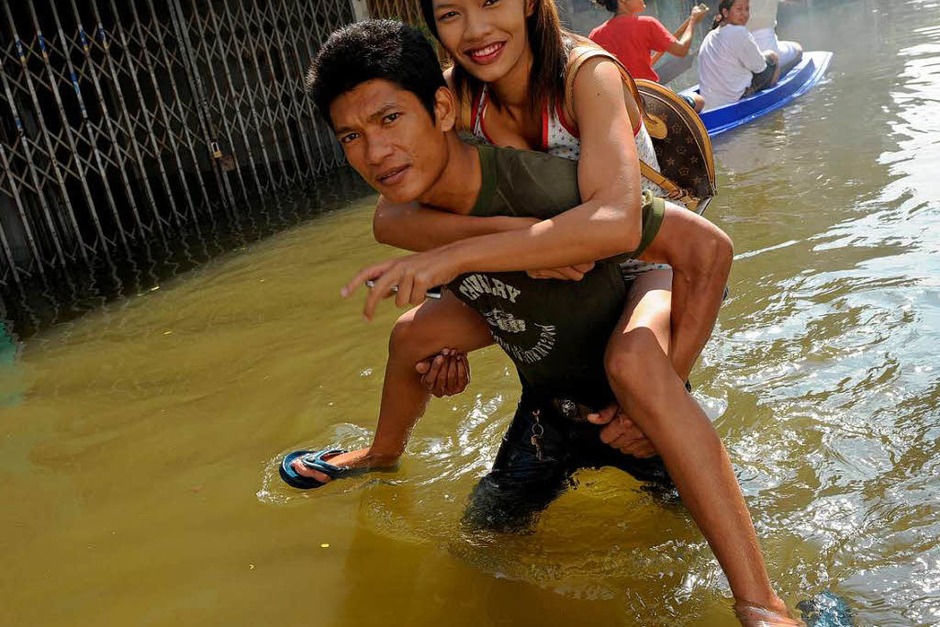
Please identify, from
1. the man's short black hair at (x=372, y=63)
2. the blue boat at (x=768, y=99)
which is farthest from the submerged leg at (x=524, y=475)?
the blue boat at (x=768, y=99)

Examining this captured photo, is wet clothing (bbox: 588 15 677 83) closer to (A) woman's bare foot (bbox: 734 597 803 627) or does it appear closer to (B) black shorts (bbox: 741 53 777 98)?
(B) black shorts (bbox: 741 53 777 98)

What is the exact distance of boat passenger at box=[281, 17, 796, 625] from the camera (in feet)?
6.45

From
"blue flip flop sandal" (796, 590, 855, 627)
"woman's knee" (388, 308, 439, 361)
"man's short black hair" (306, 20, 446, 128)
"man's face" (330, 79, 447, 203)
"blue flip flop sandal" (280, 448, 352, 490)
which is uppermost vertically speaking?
"man's short black hair" (306, 20, 446, 128)

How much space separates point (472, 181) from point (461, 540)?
1044mm

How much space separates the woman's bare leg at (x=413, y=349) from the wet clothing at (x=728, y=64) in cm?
631

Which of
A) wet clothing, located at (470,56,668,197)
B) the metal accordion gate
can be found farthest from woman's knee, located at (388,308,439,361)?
the metal accordion gate

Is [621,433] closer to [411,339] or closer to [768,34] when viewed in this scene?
[411,339]

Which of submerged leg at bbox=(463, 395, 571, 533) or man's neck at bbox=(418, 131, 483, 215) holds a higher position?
man's neck at bbox=(418, 131, 483, 215)

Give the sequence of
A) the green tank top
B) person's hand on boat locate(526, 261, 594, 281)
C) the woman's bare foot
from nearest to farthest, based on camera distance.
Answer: the woman's bare foot < person's hand on boat locate(526, 261, 594, 281) < the green tank top

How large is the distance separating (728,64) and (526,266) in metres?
6.86

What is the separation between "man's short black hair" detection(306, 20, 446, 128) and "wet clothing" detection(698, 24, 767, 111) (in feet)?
21.5

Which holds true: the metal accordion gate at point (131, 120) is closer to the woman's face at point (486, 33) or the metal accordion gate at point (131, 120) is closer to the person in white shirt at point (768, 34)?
the person in white shirt at point (768, 34)

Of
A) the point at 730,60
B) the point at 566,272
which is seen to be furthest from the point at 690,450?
the point at 730,60

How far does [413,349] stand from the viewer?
2664 millimetres
